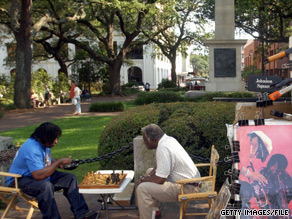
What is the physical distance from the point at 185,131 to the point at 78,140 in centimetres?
556

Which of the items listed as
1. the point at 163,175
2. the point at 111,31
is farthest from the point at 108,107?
the point at 111,31

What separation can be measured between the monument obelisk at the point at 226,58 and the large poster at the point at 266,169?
554 inches

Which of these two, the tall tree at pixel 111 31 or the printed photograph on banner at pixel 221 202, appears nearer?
the printed photograph on banner at pixel 221 202

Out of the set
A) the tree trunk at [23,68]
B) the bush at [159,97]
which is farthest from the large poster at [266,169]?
the tree trunk at [23,68]

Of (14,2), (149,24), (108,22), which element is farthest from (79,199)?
(149,24)

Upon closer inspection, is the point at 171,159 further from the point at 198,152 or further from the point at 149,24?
the point at 149,24

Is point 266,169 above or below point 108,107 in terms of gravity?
above

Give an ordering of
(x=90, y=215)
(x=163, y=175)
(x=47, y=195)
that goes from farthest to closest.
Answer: (x=90, y=215), (x=47, y=195), (x=163, y=175)

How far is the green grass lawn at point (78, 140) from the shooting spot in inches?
330

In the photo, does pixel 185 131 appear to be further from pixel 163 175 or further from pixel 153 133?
pixel 163 175

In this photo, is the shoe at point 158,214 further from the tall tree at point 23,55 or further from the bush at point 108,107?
the tall tree at point 23,55

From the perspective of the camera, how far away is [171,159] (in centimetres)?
441

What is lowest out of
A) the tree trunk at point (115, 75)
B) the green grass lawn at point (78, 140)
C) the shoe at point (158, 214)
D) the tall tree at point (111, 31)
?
the shoe at point (158, 214)

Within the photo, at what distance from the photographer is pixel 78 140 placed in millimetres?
10938
